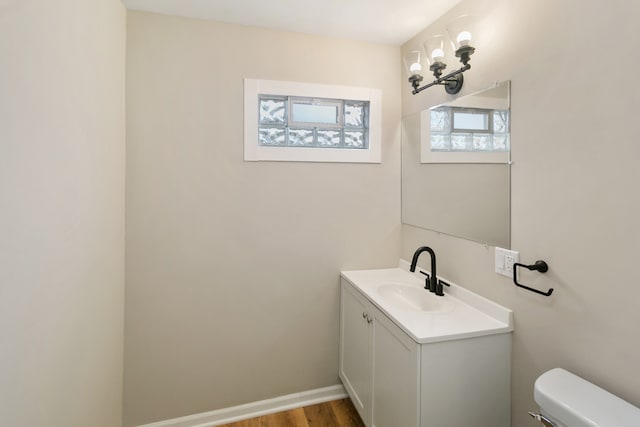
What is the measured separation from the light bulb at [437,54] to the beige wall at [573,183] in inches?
8.7

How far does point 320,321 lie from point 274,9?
6.55 feet

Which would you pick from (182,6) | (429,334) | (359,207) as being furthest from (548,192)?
(182,6)

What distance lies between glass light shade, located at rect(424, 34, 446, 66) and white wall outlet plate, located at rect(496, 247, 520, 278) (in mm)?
1079

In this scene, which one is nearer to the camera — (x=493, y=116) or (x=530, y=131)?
(x=530, y=131)

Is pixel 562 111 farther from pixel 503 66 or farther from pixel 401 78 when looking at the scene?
pixel 401 78

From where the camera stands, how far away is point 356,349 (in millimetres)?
1970

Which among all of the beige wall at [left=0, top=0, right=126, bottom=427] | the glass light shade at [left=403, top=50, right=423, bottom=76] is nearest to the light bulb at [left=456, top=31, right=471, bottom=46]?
the glass light shade at [left=403, top=50, right=423, bottom=76]

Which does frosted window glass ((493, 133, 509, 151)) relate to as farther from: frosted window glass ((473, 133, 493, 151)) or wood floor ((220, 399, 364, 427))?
wood floor ((220, 399, 364, 427))

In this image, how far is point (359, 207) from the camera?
2279mm

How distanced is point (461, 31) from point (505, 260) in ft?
3.76

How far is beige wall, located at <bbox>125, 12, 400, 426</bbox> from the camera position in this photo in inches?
75.5

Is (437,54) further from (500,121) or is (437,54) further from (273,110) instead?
(273,110)

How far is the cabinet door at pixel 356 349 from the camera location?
1815 millimetres

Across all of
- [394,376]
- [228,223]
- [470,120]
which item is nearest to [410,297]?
[394,376]
